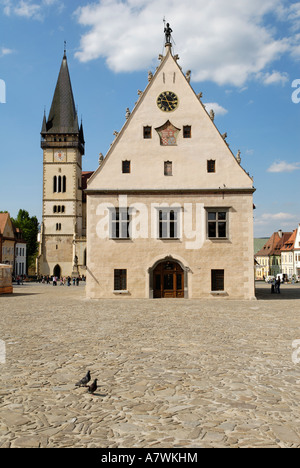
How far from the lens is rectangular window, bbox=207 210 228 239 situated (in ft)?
89.1

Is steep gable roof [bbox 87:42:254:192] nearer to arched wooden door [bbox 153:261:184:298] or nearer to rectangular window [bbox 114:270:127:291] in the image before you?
arched wooden door [bbox 153:261:184:298]

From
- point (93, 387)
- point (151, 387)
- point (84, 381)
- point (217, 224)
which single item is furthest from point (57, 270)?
point (93, 387)

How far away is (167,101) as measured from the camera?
2819 centimetres

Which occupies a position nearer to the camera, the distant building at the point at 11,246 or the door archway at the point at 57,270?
the distant building at the point at 11,246

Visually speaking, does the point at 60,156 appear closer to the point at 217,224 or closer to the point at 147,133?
the point at 147,133

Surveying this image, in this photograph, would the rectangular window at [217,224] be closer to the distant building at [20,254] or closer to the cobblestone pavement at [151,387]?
the cobblestone pavement at [151,387]

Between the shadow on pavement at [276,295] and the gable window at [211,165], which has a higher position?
the gable window at [211,165]

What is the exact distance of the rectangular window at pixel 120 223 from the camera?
2725 cm

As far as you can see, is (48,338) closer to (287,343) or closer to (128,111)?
(287,343)

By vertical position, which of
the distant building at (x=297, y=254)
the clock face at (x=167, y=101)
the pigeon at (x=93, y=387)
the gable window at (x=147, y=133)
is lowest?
the pigeon at (x=93, y=387)

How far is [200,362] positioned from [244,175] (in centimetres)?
2031

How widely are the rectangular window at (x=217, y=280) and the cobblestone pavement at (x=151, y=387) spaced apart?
508 inches

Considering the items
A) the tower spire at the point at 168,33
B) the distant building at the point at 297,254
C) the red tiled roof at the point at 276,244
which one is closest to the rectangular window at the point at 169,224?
the tower spire at the point at 168,33

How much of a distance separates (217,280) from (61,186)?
61.6m
